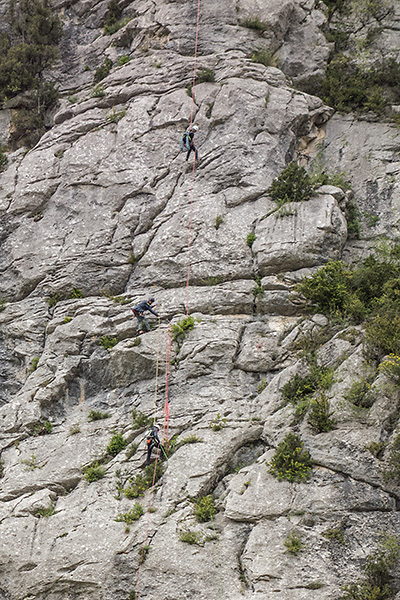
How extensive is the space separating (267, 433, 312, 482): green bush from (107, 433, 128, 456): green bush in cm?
456

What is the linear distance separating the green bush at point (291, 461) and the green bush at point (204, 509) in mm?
1692

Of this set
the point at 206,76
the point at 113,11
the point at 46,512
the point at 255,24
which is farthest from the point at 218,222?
the point at 113,11

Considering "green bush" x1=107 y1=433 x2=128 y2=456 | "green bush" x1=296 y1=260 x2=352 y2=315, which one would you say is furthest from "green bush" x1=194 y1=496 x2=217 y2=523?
"green bush" x1=296 y1=260 x2=352 y2=315

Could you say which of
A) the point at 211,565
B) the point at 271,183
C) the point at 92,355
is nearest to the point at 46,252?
the point at 92,355

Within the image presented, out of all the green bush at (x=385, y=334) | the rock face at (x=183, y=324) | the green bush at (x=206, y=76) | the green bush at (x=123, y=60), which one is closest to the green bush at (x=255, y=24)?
the rock face at (x=183, y=324)

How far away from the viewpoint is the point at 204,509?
13.6 m

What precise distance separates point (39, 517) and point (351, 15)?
28336mm

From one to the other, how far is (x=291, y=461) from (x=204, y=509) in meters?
2.44

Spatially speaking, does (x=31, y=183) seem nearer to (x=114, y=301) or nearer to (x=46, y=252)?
(x=46, y=252)

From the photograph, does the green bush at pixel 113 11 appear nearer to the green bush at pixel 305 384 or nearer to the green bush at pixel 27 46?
the green bush at pixel 27 46

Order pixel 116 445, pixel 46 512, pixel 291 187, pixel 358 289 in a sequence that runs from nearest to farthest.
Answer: pixel 46 512
pixel 116 445
pixel 358 289
pixel 291 187

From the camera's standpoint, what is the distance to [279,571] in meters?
12.1

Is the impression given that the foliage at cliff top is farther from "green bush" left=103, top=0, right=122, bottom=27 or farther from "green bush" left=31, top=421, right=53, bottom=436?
"green bush" left=103, top=0, right=122, bottom=27

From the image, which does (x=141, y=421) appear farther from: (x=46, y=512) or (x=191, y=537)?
(x=191, y=537)
